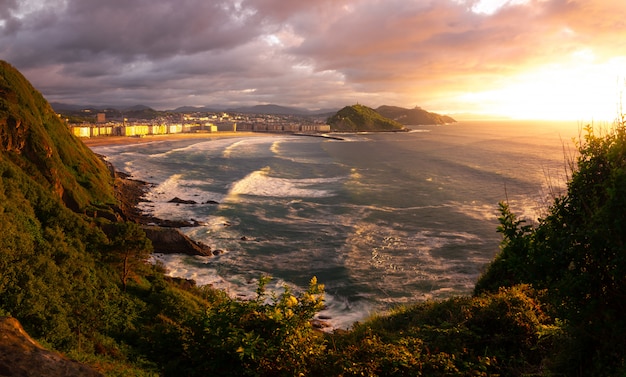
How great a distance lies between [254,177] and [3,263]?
187 ft

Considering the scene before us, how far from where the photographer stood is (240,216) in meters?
43.9

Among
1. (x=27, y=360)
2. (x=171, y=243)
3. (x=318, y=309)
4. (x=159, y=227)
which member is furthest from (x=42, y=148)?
(x=318, y=309)

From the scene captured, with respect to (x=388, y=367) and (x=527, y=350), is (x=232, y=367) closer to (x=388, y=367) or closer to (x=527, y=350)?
(x=388, y=367)

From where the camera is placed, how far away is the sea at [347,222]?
27172mm

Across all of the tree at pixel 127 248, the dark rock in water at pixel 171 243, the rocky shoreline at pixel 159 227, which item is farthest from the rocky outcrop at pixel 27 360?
the rocky shoreline at pixel 159 227

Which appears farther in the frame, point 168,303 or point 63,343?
point 168,303

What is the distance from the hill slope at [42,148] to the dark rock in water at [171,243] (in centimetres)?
572

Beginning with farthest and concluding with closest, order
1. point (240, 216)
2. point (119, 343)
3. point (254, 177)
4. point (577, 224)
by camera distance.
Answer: point (254, 177), point (240, 216), point (119, 343), point (577, 224)

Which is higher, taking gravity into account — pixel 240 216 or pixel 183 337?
pixel 183 337

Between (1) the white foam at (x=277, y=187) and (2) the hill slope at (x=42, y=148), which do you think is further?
(1) the white foam at (x=277, y=187)

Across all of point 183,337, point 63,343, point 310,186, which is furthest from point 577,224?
point 310,186

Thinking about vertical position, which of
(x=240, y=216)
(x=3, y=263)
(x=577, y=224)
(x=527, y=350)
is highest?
(x=577, y=224)

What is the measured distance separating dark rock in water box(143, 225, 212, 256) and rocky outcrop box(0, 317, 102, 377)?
2469 centimetres

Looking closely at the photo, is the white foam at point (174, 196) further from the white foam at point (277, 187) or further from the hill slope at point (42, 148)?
the hill slope at point (42, 148)
